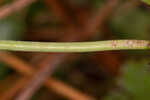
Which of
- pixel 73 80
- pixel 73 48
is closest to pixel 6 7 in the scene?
pixel 73 80

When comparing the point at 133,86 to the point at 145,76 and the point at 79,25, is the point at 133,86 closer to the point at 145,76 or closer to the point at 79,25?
the point at 145,76

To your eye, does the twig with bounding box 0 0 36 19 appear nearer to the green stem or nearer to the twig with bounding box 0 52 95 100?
the twig with bounding box 0 52 95 100

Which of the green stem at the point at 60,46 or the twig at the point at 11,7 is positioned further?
the twig at the point at 11,7

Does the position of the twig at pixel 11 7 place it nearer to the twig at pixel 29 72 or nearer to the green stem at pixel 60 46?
the twig at pixel 29 72

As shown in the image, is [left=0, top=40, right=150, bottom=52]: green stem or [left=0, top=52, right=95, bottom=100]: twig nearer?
[left=0, top=40, right=150, bottom=52]: green stem

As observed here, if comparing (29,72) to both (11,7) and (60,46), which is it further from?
(60,46)

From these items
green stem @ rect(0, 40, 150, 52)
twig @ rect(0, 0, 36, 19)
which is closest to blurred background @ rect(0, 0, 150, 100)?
twig @ rect(0, 0, 36, 19)

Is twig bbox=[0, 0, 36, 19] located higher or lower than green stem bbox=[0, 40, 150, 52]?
higher

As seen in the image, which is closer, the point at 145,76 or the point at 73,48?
the point at 73,48

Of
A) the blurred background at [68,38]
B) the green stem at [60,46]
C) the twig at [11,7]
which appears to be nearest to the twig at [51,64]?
the blurred background at [68,38]
